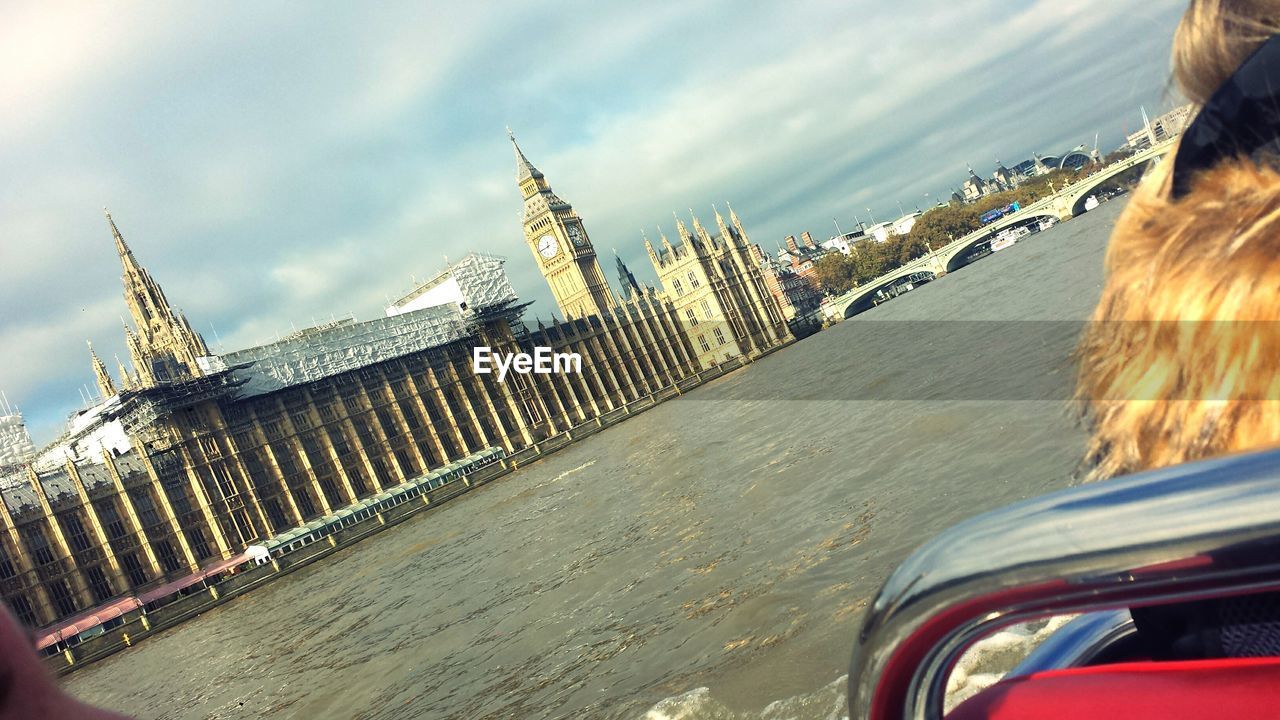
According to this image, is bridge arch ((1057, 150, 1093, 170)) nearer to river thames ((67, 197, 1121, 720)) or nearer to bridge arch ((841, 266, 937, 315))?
river thames ((67, 197, 1121, 720))

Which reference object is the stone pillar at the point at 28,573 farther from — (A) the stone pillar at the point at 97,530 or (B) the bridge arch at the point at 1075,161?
(B) the bridge arch at the point at 1075,161

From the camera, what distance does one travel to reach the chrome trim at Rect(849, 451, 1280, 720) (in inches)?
21.0

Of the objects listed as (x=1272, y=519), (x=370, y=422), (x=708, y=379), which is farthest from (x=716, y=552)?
(x=708, y=379)

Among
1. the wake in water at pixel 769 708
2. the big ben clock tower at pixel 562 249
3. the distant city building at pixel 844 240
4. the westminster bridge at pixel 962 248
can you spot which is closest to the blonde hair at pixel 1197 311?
the wake in water at pixel 769 708

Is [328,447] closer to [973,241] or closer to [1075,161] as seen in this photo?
[973,241]

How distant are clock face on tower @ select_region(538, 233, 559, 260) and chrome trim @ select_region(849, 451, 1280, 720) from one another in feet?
273

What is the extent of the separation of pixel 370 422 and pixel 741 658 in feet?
153

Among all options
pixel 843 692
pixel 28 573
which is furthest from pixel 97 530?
pixel 843 692

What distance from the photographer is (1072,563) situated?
2.02 ft


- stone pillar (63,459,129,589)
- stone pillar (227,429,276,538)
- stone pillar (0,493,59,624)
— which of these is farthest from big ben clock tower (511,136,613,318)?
stone pillar (0,493,59,624)

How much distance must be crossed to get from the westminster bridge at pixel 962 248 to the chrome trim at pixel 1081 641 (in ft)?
250

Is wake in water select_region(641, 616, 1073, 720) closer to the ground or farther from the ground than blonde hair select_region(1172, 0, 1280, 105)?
closer to the ground

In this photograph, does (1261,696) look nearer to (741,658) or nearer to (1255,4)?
(1255,4)

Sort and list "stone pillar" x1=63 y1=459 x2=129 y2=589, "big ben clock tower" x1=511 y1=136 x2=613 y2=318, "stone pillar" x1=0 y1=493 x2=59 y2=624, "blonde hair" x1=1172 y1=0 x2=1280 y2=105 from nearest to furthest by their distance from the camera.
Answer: "blonde hair" x1=1172 y1=0 x2=1280 y2=105
"stone pillar" x1=0 y1=493 x2=59 y2=624
"stone pillar" x1=63 y1=459 x2=129 y2=589
"big ben clock tower" x1=511 y1=136 x2=613 y2=318
